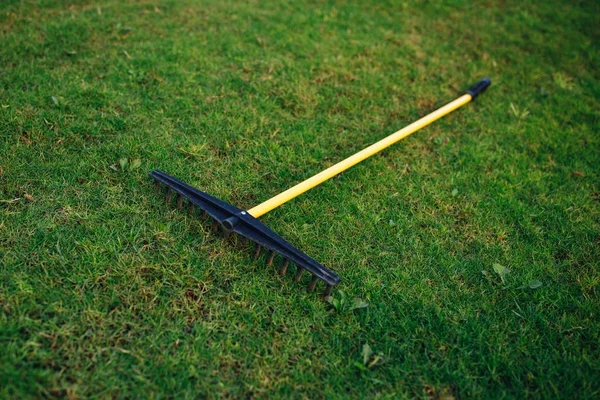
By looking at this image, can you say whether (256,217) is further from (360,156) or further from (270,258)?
(360,156)

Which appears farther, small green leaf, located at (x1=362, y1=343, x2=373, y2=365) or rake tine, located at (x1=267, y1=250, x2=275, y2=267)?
rake tine, located at (x1=267, y1=250, x2=275, y2=267)

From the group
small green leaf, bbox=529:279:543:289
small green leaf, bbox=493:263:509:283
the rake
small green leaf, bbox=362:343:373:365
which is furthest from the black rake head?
small green leaf, bbox=529:279:543:289

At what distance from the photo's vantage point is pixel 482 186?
11.3 feet

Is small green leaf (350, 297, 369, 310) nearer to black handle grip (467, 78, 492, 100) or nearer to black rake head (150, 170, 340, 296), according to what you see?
black rake head (150, 170, 340, 296)

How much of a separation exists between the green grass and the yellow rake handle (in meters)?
0.18

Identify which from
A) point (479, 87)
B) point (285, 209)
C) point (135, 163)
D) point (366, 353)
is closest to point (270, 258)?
point (285, 209)

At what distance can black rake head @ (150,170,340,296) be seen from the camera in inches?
94.4

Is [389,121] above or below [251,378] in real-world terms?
above

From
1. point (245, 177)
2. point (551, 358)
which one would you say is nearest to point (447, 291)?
point (551, 358)

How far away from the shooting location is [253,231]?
2.56 meters

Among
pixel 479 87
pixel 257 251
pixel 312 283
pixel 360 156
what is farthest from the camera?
pixel 479 87

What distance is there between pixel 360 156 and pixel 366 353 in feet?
4.92

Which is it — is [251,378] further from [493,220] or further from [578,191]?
[578,191]

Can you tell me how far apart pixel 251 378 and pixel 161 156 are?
185cm
